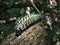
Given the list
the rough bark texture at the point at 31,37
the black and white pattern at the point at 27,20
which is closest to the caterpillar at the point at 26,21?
the black and white pattern at the point at 27,20

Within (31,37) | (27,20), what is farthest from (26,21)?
(31,37)

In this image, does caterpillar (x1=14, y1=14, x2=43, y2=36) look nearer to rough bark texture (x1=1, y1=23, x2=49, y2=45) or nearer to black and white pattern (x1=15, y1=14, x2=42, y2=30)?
black and white pattern (x1=15, y1=14, x2=42, y2=30)

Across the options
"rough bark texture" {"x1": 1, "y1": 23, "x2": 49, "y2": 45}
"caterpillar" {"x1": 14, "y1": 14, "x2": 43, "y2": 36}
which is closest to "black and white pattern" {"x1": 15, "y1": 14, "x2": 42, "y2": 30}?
"caterpillar" {"x1": 14, "y1": 14, "x2": 43, "y2": 36}

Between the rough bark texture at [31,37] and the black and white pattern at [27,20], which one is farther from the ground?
the black and white pattern at [27,20]

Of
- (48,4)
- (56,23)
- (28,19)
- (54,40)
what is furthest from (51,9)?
(54,40)

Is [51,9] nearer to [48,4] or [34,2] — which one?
[48,4]

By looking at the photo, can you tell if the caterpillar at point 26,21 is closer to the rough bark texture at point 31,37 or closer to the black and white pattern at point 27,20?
the black and white pattern at point 27,20
